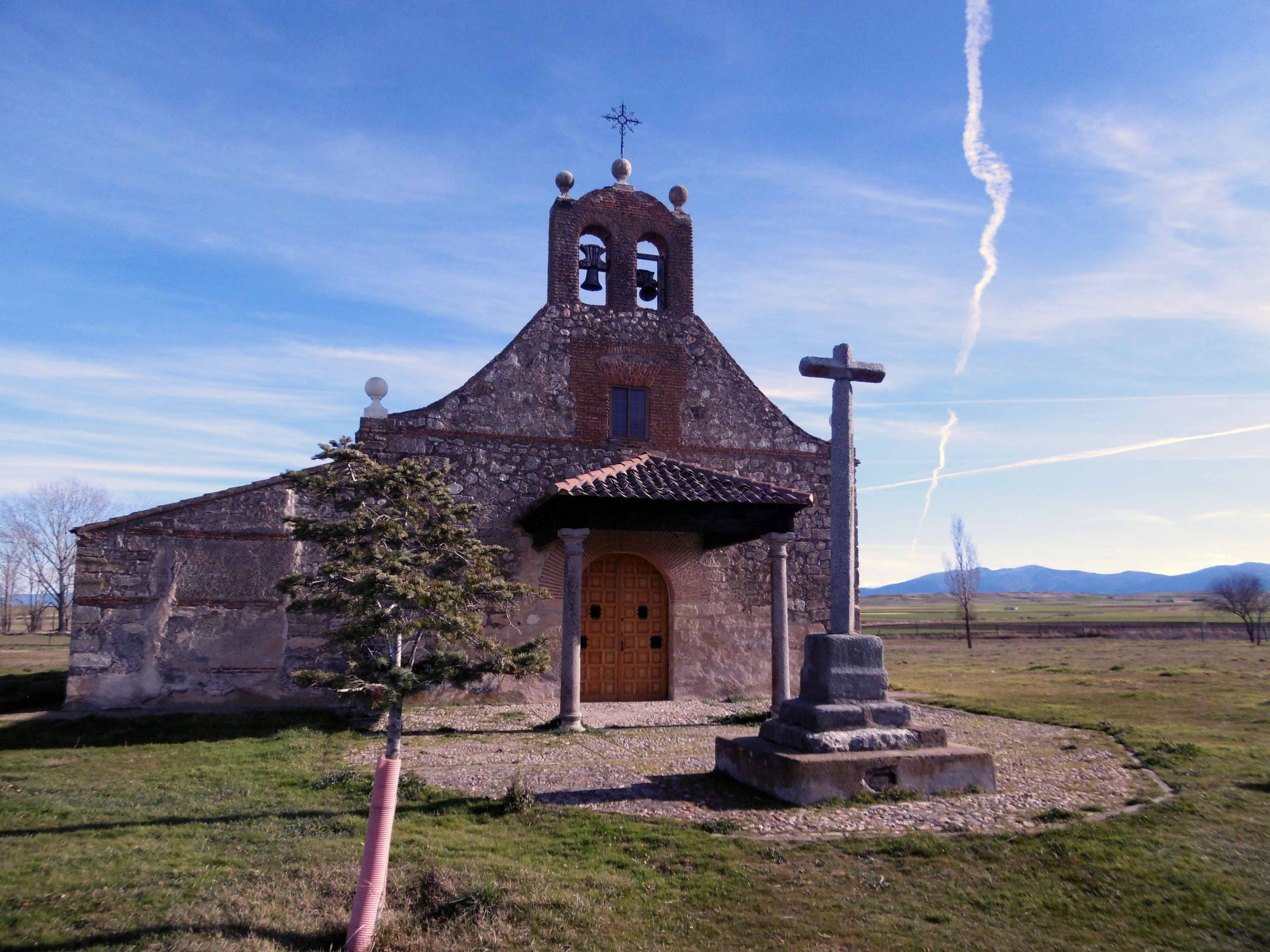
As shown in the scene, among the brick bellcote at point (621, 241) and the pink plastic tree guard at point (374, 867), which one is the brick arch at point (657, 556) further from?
the pink plastic tree guard at point (374, 867)

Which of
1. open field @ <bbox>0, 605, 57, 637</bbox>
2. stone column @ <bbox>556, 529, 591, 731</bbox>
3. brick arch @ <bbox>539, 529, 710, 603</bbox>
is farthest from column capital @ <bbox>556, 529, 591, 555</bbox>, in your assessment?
open field @ <bbox>0, 605, 57, 637</bbox>

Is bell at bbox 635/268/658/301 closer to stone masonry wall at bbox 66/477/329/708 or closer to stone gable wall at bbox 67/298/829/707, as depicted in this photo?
stone gable wall at bbox 67/298/829/707

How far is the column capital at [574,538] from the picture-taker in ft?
35.9

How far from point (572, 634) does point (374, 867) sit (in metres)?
6.74

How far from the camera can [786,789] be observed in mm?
6617

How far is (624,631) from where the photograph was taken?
13.6 metres

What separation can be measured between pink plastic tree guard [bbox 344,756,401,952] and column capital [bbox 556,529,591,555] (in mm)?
6748

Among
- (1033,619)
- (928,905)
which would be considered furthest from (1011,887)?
(1033,619)

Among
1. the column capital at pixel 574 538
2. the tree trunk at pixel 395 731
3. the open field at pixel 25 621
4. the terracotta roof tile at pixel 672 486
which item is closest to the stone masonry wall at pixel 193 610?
the column capital at pixel 574 538

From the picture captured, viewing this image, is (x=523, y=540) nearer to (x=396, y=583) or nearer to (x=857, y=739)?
(x=396, y=583)

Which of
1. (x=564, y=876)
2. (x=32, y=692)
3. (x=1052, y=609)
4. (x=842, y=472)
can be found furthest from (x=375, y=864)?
(x=1052, y=609)

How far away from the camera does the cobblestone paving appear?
622 centimetres

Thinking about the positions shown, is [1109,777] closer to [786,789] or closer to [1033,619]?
[786,789]

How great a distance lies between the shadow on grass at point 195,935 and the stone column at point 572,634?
20.9 feet
